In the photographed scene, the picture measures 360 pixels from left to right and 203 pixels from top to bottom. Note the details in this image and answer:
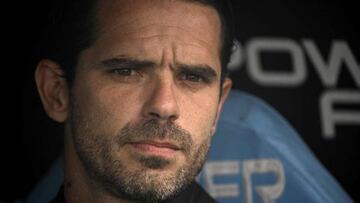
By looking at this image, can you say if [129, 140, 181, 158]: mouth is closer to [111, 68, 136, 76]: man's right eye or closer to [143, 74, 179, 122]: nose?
[143, 74, 179, 122]: nose

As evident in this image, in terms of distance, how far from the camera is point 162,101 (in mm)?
1152

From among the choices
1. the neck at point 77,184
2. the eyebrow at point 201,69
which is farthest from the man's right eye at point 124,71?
the neck at point 77,184

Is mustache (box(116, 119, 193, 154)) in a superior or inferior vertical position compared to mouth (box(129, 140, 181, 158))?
superior

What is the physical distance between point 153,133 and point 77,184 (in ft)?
0.91

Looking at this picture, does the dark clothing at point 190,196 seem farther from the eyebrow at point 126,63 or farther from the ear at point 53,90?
the eyebrow at point 126,63

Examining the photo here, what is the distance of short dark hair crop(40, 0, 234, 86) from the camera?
128 centimetres

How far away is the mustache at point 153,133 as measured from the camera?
1.15 meters

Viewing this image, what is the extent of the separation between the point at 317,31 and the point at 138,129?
2.81 feet

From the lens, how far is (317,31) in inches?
69.5

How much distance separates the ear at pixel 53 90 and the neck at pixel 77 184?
0.14ft

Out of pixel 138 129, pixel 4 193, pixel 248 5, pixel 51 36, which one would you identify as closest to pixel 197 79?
pixel 138 129

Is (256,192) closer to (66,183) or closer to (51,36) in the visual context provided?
(66,183)

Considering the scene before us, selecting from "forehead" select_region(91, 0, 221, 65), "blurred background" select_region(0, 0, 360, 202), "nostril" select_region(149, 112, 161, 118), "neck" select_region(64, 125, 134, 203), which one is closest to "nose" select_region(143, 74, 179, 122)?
"nostril" select_region(149, 112, 161, 118)

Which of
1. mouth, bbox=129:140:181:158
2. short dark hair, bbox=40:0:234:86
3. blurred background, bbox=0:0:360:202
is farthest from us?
blurred background, bbox=0:0:360:202
